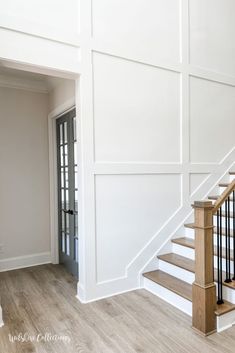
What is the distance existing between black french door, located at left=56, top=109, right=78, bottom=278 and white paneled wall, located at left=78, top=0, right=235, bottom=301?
0.71 meters

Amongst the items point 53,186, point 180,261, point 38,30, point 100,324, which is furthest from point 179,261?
point 38,30

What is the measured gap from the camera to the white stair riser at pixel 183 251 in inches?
122

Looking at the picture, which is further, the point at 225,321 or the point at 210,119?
the point at 210,119

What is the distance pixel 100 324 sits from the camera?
2383mm

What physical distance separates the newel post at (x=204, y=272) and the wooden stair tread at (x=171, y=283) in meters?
0.26

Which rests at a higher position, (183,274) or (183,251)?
(183,251)

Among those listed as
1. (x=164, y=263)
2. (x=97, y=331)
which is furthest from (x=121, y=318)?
(x=164, y=263)

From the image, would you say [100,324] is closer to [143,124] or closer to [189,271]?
[189,271]

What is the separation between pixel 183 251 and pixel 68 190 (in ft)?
5.66

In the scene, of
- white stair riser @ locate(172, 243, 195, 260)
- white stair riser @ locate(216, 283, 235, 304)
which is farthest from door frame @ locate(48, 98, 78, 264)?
Answer: white stair riser @ locate(216, 283, 235, 304)

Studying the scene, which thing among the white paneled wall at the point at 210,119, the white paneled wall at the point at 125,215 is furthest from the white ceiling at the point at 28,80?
the white paneled wall at the point at 210,119

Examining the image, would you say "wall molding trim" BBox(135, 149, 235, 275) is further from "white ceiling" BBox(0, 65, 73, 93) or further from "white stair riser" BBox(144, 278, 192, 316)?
"white ceiling" BBox(0, 65, 73, 93)

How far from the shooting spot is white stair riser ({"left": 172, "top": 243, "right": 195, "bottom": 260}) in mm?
3092

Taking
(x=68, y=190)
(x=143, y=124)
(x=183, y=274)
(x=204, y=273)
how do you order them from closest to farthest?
(x=204, y=273) < (x=183, y=274) < (x=143, y=124) < (x=68, y=190)
